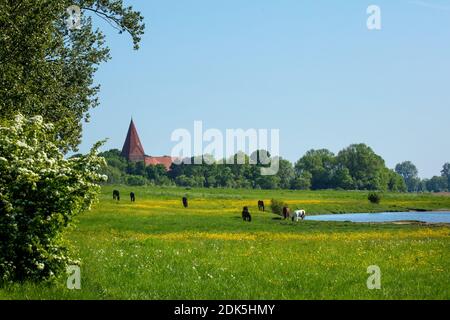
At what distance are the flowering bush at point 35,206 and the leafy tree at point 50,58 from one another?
13.7 metres

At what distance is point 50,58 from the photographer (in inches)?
1770

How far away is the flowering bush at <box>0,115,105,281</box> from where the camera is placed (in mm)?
17594

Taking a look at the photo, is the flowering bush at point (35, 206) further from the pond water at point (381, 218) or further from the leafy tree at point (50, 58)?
the pond water at point (381, 218)

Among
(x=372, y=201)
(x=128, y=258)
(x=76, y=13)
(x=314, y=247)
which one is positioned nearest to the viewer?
(x=128, y=258)

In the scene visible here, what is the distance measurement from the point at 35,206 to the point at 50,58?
29083 mm

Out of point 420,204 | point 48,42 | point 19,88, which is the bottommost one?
point 420,204

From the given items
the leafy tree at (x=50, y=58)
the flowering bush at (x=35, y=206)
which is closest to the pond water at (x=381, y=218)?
the leafy tree at (x=50, y=58)

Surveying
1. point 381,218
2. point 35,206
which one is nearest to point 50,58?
point 35,206

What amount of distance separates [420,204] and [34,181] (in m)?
114
